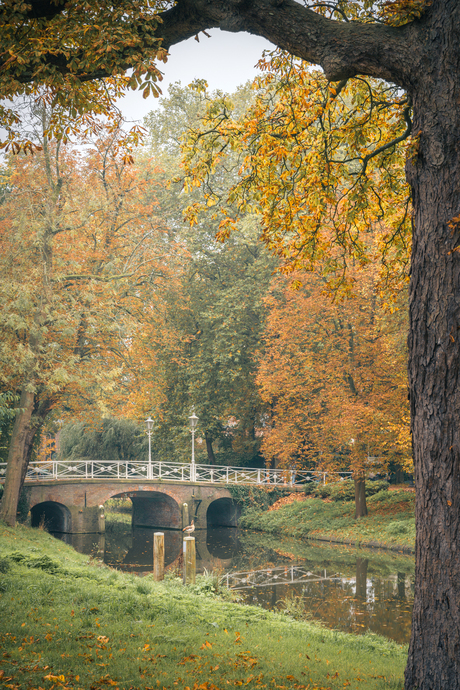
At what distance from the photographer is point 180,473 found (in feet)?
90.1

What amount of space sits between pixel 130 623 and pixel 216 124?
572cm

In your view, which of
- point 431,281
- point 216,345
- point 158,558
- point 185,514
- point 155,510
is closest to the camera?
point 431,281

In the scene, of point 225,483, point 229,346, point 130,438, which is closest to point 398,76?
point 229,346

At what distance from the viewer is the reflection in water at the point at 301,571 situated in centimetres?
1118

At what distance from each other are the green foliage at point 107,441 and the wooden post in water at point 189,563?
16107 millimetres

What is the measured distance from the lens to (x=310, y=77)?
6703 millimetres

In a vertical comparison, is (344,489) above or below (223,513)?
A: above

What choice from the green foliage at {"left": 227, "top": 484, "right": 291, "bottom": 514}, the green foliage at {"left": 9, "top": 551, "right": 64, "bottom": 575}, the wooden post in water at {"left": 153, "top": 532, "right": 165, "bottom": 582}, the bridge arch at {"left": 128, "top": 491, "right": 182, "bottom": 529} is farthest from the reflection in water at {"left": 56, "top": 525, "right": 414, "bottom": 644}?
the green foliage at {"left": 9, "top": 551, "right": 64, "bottom": 575}

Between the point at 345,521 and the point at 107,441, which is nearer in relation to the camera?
the point at 345,521

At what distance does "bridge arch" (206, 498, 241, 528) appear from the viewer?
26586mm

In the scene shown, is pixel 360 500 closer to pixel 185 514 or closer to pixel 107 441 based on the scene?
pixel 185 514

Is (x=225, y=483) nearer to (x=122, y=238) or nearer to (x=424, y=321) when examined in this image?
(x=122, y=238)

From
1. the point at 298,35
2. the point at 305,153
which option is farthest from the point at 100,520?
the point at 298,35

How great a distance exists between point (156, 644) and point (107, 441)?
2360cm
